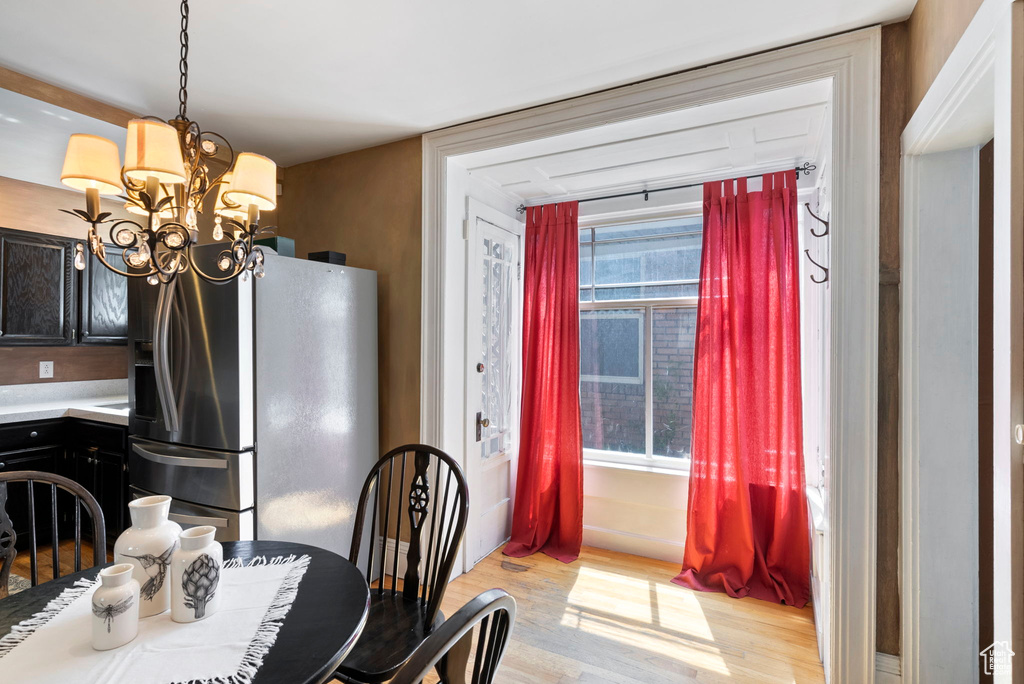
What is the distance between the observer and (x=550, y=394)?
3.42 m

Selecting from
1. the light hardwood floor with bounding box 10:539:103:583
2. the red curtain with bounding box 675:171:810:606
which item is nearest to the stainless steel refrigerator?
the light hardwood floor with bounding box 10:539:103:583

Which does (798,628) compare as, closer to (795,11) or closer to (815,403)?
(815,403)

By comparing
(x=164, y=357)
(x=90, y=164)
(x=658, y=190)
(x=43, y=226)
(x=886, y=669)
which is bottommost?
(x=886, y=669)

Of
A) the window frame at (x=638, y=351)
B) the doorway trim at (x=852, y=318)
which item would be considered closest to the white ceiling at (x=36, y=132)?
the window frame at (x=638, y=351)

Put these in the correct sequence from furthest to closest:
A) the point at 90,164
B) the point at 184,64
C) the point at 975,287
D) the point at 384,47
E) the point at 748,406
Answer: the point at 748,406, the point at 384,47, the point at 975,287, the point at 184,64, the point at 90,164

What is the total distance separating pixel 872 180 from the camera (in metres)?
1.88

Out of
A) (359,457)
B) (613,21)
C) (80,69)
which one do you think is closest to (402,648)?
(359,457)

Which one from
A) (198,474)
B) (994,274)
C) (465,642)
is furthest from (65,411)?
(994,274)

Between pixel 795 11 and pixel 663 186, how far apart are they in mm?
1397

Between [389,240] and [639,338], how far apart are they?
170 cm

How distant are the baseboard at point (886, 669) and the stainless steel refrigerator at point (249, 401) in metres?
2.40

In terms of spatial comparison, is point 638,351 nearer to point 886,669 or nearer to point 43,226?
point 886,669

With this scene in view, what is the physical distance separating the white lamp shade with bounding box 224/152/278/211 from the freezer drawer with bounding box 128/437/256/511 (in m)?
1.29

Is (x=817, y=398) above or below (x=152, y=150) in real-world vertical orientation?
below
